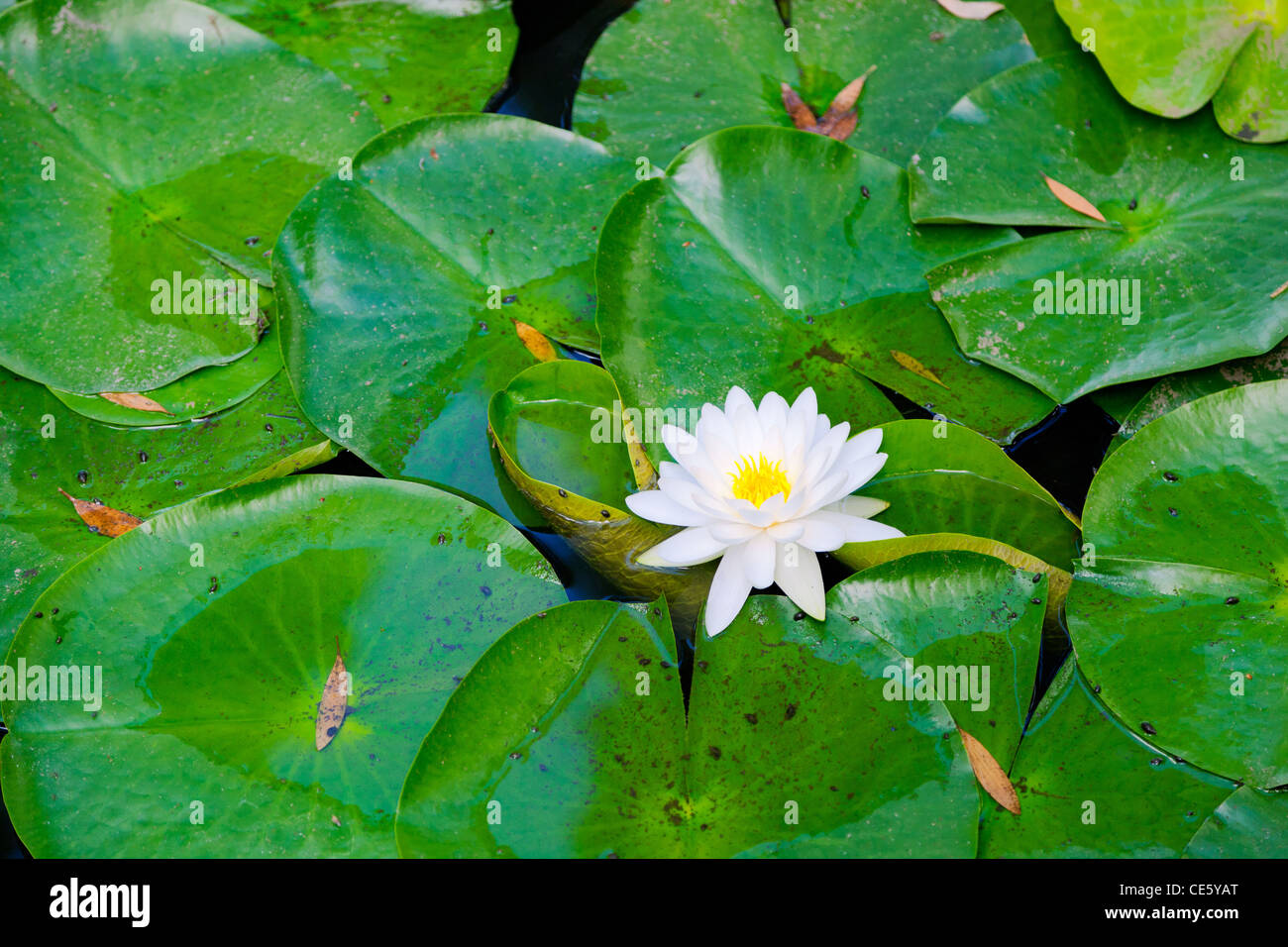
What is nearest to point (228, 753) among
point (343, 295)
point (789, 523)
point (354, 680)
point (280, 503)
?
point (354, 680)

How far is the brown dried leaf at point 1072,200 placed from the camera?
7.33 feet

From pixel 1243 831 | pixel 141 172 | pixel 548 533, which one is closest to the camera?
pixel 1243 831

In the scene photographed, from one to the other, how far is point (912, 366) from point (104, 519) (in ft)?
7.08

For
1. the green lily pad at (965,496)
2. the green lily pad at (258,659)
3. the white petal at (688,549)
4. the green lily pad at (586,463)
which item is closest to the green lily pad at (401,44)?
the green lily pad at (586,463)

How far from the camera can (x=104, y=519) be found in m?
2.12

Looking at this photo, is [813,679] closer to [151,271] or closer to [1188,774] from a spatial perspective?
[1188,774]

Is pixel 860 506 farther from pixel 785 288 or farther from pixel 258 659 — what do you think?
pixel 258 659

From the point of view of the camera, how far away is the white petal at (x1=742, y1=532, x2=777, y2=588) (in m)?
1.74

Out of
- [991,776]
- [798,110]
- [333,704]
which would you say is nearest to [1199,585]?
[991,776]

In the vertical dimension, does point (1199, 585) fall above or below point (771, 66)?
below

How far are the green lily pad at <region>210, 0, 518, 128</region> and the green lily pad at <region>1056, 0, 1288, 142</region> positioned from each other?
6.33 ft

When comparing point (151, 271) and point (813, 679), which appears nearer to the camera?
point (813, 679)

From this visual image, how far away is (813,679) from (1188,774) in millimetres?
792

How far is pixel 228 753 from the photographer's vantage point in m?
1.77
